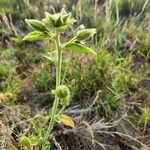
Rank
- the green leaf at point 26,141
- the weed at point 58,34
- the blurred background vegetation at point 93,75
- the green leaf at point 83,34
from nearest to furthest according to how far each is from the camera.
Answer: the weed at point 58,34 → the green leaf at point 83,34 → the green leaf at point 26,141 → the blurred background vegetation at point 93,75

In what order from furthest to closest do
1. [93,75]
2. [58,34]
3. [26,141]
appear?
[93,75] → [26,141] → [58,34]

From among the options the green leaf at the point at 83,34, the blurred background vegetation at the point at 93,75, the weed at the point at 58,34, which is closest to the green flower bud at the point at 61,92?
the weed at the point at 58,34

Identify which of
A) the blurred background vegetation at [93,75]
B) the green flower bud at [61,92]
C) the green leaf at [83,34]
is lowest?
the blurred background vegetation at [93,75]

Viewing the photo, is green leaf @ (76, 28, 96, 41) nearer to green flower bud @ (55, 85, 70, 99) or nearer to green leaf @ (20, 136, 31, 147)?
green flower bud @ (55, 85, 70, 99)

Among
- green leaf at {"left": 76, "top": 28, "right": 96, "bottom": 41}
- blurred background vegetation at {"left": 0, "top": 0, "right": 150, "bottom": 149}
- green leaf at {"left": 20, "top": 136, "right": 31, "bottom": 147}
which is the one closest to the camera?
green leaf at {"left": 76, "top": 28, "right": 96, "bottom": 41}

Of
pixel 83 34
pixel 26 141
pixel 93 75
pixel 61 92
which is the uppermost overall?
pixel 83 34

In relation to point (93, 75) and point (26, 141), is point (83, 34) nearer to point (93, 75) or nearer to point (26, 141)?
point (26, 141)

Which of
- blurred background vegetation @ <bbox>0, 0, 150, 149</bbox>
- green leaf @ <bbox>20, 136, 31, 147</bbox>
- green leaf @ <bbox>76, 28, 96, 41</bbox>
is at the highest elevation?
green leaf @ <bbox>76, 28, 96, 41</bbox>

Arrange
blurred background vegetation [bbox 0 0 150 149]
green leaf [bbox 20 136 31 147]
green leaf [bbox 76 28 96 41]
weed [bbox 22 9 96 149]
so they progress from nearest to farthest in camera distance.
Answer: weed [bbox 22 9 96 149]
green leaf [bbox 76 28 96 41]
green leaf [bbox 20 136 31 147]
blurred background vegetation [bbox 0 0 150 149]

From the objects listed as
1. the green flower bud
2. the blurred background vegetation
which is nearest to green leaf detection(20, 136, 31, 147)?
the green flower bud

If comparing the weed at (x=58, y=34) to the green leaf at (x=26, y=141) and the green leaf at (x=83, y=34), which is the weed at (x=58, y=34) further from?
the green leaf at (x=26, y=141)

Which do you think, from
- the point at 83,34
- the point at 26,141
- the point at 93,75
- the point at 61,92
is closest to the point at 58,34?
the point at 83,34
